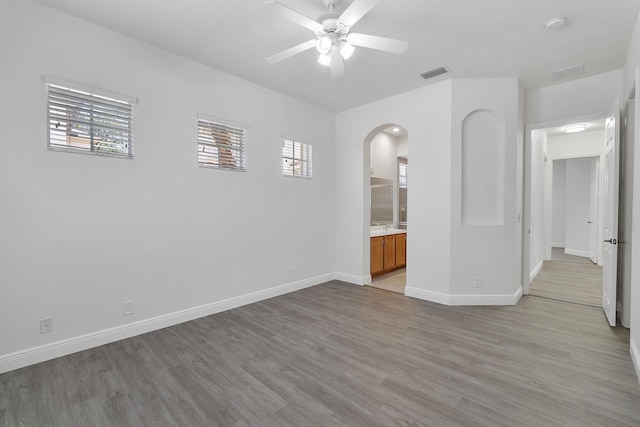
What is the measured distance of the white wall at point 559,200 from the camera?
8484mm

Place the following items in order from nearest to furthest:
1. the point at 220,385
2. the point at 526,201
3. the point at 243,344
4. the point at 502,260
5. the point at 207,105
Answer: the point at 220,385 → the point at 243,344 → the point at 207,105 → the point at 502,260 → the point at 526,201

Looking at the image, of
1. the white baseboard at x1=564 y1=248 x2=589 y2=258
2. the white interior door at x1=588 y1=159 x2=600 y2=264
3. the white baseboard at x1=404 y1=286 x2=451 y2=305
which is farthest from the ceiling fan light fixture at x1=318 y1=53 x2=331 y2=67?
the white baseboard at x1=564 y1=248 x2=589 y2=258

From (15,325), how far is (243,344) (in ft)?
6.00

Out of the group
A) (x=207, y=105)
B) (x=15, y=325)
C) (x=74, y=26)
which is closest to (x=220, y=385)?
(x=15, y=325)

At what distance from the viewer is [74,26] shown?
2.57m

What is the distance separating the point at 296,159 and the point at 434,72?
89.2 inches

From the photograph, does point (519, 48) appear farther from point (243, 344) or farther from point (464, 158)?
point (243, 344)

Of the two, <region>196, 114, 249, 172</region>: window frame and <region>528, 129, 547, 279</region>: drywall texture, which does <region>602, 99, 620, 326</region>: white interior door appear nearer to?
<region>528, 129, 547, 279</region>: drywall texture

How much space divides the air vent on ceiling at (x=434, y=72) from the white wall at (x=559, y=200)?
23.9ft

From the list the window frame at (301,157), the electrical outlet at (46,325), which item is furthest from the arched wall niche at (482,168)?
the electrical outlet at (46,325)

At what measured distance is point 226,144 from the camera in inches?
145

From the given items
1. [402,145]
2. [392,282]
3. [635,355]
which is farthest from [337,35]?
[402,145]

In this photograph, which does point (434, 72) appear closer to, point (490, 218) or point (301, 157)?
point (490, 218)

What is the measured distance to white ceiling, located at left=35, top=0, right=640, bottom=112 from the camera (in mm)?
2404
